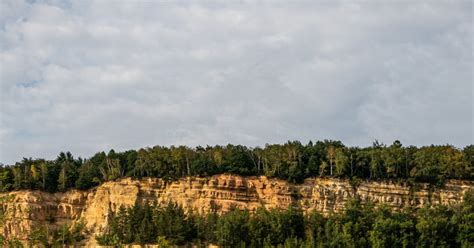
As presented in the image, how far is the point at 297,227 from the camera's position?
2589 inches

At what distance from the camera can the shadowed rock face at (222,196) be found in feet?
227

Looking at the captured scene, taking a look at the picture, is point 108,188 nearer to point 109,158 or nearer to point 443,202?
point 109,158

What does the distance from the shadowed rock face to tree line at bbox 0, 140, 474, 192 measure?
43.3 inches

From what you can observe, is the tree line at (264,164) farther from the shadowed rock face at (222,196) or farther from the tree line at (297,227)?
the tree line at (297,227)

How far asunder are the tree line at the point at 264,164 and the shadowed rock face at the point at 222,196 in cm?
110

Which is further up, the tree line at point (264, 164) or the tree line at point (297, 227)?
the tree line at point (264, 164)

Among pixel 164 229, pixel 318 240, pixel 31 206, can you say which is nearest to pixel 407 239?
pixel 318 240

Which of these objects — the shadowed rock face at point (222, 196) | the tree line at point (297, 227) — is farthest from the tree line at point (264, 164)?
the tree line at point (297, 227)

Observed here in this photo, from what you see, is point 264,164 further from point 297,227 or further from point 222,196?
point 297,227

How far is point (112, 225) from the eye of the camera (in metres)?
67.9

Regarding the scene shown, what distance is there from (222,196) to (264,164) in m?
6.76

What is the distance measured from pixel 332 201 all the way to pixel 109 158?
28.0 meters

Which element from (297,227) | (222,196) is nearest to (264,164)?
(222,196)

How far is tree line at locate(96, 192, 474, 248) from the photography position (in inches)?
2409
